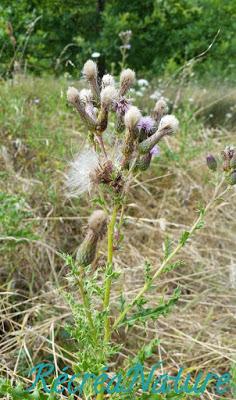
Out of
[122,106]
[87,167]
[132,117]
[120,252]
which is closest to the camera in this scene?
[132,117]

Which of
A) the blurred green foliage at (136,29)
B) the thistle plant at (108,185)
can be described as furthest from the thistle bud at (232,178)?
the blurred green foliage at (136,29)

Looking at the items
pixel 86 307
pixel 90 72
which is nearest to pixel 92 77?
pixel 90 72

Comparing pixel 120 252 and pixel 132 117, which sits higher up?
pixel 132 117

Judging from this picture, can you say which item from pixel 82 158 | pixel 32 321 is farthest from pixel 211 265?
pixel 82 158

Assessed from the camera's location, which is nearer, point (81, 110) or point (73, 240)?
point (81, 110)

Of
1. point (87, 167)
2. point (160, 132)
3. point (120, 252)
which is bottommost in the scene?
point (120, 252)

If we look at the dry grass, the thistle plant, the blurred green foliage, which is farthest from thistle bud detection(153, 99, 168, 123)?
the blurred green foliage

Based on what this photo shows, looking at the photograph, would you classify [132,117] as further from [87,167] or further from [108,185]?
[87,167]

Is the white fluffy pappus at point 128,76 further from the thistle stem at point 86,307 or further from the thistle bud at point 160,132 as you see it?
the thistle stem at point 86,307
